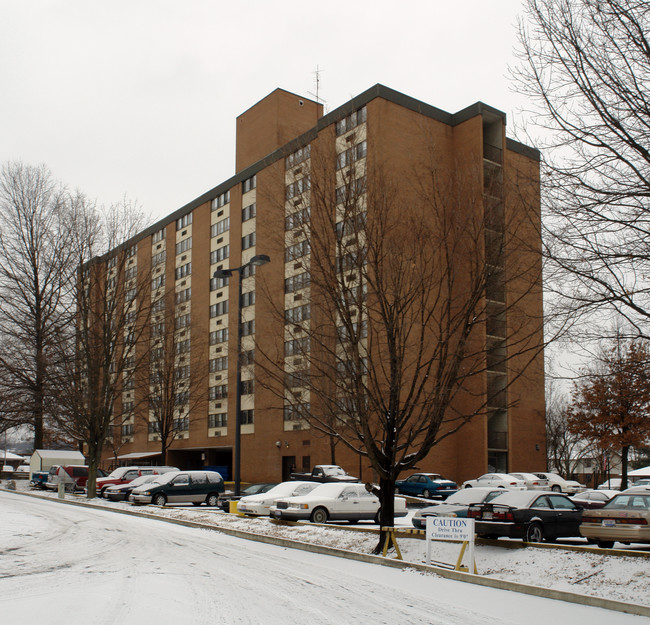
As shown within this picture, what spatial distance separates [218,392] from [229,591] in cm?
5278

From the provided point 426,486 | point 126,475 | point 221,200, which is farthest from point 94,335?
point 221,200

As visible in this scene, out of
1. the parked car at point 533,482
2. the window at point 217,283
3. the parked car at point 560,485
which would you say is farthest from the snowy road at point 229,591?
the window at point 217,283

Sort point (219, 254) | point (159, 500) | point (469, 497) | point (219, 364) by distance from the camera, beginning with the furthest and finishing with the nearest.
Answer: point (219, 254)
point (219, 364)
point (159, 500)
point (469, 497)

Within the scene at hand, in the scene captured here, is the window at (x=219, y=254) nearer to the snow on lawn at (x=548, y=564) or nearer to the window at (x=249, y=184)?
the window at (x=249, y=184)

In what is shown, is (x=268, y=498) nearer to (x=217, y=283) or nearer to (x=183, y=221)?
(x=217, y=283)

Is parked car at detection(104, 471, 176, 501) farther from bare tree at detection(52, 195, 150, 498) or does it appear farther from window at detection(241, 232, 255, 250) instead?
window at detection(241, 232, 255, 250)

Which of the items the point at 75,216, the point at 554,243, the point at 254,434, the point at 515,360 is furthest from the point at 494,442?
the point at 554,243

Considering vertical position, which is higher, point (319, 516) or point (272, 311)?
point (272, 311)

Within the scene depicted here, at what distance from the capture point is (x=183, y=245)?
71.5 meters

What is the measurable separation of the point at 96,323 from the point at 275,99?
3234 centimetres

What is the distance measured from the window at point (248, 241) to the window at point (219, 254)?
2.72m

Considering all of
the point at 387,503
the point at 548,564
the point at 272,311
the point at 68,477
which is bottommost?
the point at 68,477

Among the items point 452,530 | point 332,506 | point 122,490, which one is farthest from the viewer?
point 122,490

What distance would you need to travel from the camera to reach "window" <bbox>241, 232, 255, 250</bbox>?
195 ft
